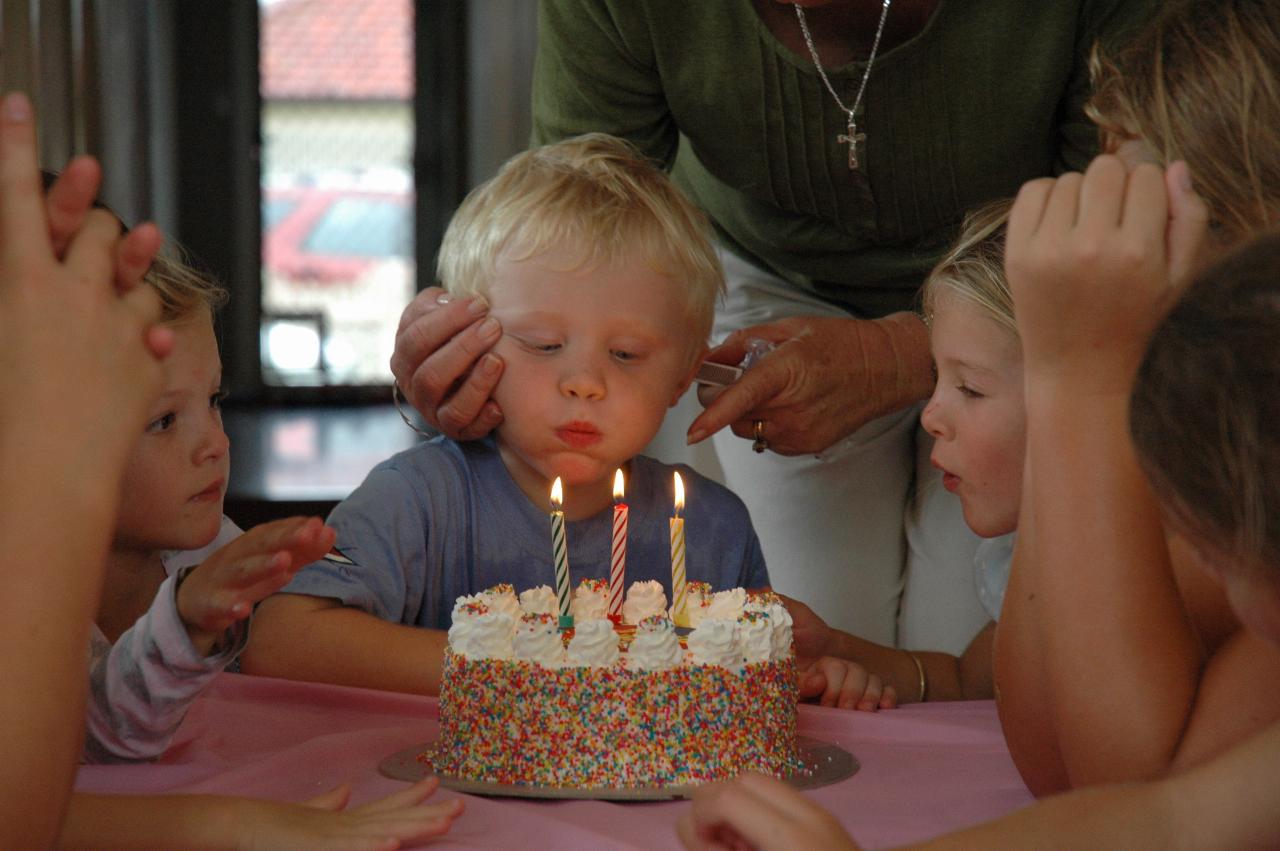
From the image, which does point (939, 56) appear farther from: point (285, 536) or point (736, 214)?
point (285, 536)

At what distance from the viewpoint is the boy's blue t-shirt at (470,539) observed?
67.5 inches

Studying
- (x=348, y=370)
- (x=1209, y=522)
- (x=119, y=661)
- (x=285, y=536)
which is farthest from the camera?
(x=348, y=370)

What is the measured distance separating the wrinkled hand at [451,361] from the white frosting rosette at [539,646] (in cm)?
53

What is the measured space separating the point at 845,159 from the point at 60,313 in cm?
143

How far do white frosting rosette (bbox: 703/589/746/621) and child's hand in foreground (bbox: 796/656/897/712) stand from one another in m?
0.23

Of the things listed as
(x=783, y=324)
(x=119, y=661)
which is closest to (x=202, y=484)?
(x=119, y=661)

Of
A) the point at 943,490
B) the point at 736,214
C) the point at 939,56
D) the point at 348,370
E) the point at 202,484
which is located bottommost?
the point at 348,370

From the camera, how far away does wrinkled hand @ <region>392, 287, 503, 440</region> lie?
1756mm

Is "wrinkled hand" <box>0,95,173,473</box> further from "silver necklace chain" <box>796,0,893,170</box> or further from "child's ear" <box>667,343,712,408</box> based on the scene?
"silver necklace chain" <box>796,0,893,170</box>

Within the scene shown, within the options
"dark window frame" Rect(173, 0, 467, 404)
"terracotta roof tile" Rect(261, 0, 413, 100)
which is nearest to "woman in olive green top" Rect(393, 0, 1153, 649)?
"dark window frame" Rect(173, 0, 467, 404)

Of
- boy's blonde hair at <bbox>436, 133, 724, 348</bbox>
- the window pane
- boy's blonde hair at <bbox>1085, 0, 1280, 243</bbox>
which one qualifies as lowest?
the window pane

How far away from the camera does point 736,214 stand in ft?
7.70

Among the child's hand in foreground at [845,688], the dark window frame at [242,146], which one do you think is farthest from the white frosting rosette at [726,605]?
the dark window frame at [242,146]

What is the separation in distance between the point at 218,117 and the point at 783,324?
18.2 feet
